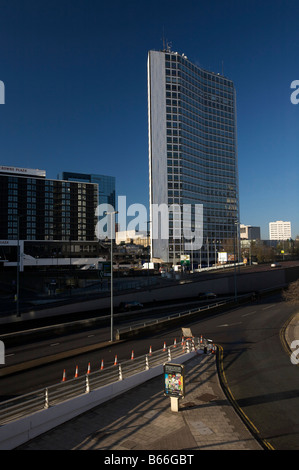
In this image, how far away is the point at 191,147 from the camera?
142000 millimetres

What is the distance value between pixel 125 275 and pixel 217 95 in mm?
114765

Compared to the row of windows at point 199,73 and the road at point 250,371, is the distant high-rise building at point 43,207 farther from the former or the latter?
the road at point 250,371

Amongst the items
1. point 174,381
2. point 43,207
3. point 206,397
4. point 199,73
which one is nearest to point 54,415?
point 174,381

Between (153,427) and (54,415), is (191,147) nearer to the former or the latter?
(153,427)

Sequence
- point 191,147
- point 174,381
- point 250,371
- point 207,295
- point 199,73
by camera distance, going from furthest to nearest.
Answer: point 199,73, point 191,147, point 207,295, point 250,371, point 174,381

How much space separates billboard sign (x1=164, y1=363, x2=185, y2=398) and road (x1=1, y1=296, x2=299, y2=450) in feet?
10.3

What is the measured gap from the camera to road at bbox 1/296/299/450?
13.7 metres

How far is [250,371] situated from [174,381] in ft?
28.8

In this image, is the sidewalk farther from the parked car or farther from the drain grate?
the parked car

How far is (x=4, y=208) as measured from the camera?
129 metres

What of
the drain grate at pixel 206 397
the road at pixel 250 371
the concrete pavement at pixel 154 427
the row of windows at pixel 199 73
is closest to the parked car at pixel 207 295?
the road at pixel 250 371

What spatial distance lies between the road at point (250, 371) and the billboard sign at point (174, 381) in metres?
3.15
